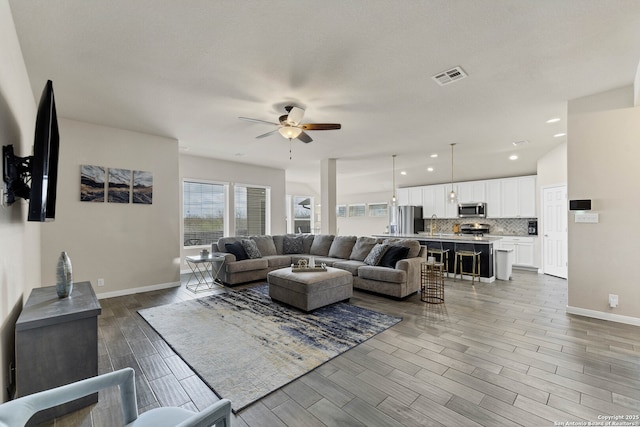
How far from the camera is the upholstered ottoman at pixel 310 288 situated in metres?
3.73

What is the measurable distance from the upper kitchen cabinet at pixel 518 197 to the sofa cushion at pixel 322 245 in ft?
15.9

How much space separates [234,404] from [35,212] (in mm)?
1898

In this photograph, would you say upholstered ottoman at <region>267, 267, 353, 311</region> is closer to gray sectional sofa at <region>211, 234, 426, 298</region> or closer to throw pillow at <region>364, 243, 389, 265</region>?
gray sectional sofa at <region>211, 234, 426, 298</region>

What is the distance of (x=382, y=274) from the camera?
4.45m

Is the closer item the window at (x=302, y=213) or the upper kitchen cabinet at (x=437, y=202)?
the upper kitchen cabinet at (x=437, y=202)

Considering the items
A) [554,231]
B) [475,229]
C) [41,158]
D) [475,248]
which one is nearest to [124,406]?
[41,158]

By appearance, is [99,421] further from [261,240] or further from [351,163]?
[351,163]

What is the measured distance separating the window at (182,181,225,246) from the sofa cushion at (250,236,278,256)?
1.56m

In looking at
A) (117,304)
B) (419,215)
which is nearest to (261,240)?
(117,304)

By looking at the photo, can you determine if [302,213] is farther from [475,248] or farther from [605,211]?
[605,211]

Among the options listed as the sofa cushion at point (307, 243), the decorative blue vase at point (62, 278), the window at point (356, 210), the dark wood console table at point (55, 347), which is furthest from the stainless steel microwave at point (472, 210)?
the decorative blue vase at point (62, 278)

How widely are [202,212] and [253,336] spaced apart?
490 centimetres

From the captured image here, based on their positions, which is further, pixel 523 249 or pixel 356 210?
pixel 356 210

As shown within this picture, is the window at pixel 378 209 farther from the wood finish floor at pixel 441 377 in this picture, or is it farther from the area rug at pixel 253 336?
the wood finish floor at pixel 441 377
